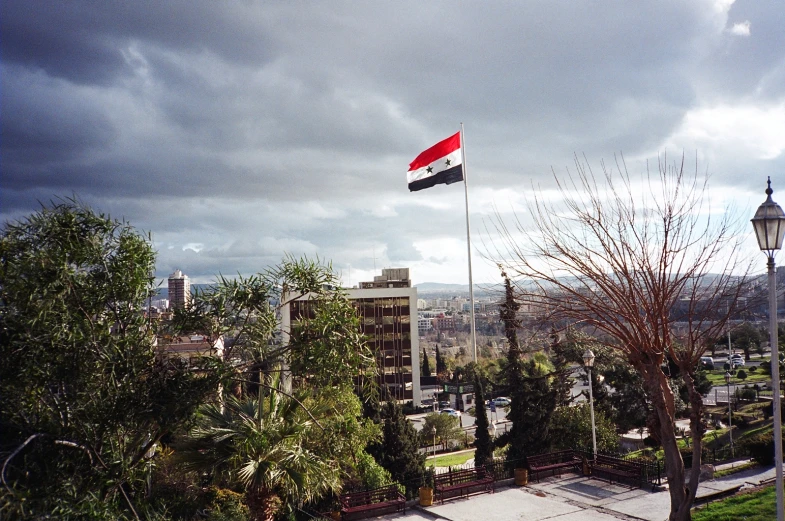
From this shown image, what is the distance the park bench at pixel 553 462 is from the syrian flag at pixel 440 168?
476 inches

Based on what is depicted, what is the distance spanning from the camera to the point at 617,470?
14836 mm

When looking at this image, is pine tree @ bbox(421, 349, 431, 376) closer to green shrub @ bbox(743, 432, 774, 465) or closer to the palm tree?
green shrub @ bbox(743, 432, 774, 465)

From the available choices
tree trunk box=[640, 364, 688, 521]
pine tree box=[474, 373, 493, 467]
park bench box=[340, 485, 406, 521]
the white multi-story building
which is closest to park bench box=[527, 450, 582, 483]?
park bench box=[340, 485, 406, 521]

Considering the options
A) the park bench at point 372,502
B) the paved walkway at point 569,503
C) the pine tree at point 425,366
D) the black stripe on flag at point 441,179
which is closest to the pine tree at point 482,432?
the paved walkway at point 569,503

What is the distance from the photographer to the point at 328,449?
7.86 meters

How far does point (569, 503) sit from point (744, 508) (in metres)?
3.87

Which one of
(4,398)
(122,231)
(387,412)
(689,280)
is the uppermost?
(122,231)

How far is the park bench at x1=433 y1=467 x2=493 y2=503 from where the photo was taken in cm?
1391

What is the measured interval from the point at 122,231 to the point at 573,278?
520cm

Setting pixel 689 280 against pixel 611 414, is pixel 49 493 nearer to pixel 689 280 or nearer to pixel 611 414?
pixel 689 280

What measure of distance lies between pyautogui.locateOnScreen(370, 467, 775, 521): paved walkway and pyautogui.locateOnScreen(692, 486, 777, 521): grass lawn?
1.06m

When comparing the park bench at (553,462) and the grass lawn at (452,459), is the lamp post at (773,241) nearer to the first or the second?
the park bench at (553,462)

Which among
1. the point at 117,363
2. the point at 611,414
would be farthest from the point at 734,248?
the point at 611,414

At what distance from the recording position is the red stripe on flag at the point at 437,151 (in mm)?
24297
